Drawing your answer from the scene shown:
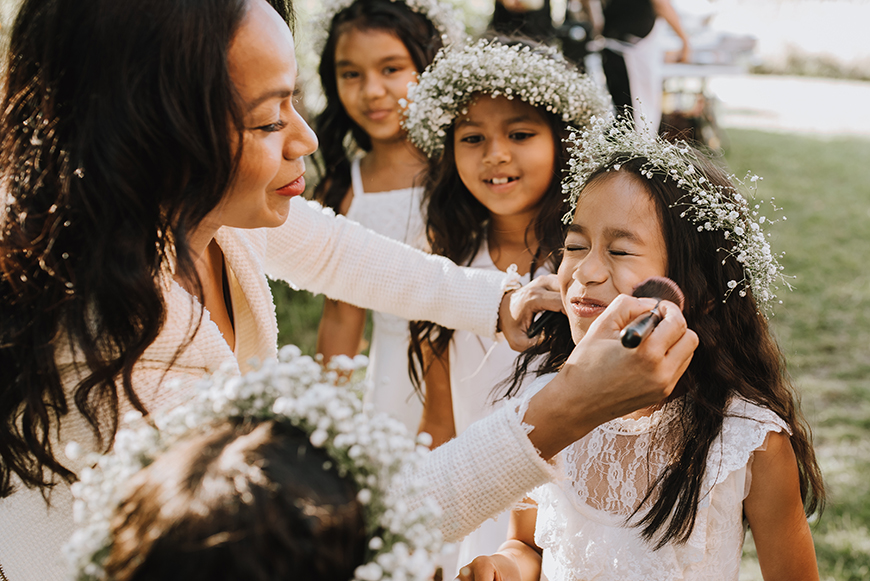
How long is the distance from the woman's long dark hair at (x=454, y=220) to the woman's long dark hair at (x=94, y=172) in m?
1.45

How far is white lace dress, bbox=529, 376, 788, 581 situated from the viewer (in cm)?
159

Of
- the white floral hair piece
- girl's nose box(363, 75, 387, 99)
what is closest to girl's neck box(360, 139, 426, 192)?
girl's nose box(363, 75, 387, 99)

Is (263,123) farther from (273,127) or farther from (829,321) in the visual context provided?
(829,321)

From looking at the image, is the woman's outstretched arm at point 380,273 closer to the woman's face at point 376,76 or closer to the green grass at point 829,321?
the green grass at point 829,321

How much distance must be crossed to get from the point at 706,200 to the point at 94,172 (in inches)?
50.4

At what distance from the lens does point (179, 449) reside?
91cm

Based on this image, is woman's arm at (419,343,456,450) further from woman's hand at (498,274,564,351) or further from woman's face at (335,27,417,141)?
woman's face at (335,27,417,141)

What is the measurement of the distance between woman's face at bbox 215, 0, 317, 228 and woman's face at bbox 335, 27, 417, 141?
6.01 feet

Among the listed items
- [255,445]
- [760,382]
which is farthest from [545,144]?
[255,445]

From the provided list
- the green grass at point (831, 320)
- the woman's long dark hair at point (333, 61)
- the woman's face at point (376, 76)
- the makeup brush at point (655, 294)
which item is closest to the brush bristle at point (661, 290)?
the makeup brush at point (655, 294)

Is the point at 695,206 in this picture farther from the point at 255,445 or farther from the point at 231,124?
the point at 255,445

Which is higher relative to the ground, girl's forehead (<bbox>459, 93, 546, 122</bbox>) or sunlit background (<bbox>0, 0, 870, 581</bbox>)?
girl's forehead (<bbox>459, 93, 546, 122</bbox>)

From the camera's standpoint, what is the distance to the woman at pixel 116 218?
1.30m

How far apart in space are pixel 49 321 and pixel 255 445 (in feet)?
2.24
